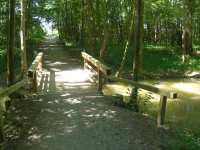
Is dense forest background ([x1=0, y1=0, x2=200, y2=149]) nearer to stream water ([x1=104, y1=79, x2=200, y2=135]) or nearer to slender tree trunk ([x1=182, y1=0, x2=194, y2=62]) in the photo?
slender tree trunk ([x1=182, y1=0, x2=194, y2=62])

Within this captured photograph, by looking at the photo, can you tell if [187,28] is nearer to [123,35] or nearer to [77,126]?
[123,35]

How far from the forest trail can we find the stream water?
1.81 metres

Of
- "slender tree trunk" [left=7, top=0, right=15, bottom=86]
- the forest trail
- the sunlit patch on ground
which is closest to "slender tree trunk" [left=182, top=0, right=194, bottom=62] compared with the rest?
the sunlit patch on ground

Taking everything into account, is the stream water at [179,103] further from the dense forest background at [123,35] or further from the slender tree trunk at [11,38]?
the slender tree trunk at [11,38]

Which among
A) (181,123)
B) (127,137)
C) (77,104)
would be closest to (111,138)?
(127,137)

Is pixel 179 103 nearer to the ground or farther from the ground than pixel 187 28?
nearer to the ground

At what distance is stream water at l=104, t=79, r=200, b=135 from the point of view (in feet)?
39.7

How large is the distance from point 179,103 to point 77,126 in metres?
7.88

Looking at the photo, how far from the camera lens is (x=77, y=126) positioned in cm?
847

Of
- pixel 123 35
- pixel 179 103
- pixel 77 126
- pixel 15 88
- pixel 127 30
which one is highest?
pixel 127 30

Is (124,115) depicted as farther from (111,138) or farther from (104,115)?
(111,138)

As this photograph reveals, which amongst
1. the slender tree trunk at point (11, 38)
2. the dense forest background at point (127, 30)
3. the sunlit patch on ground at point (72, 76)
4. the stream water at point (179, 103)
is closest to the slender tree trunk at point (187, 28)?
the dense forest background at point (127, 30)

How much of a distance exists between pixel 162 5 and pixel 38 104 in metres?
25.5

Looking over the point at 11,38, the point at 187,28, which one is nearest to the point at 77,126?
the point at 11,38
